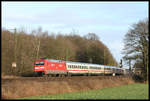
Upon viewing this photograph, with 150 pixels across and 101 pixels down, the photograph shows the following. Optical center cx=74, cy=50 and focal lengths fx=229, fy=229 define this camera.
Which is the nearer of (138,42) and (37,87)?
(37,87)

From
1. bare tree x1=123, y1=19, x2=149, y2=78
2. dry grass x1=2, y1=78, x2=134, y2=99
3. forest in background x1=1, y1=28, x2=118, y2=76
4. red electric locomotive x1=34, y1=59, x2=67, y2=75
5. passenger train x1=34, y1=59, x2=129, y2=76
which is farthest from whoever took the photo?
bare tree x1=123, y1=19, x2=149, y2=78

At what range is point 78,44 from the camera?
74.2 metres

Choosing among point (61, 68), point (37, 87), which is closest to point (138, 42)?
point (61, 68)

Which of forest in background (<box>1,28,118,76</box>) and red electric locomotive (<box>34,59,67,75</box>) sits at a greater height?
forest in background (<box>1,28,118,76</box>)

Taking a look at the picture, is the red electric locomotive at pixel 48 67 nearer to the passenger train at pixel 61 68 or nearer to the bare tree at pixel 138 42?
the passenger train at pixel 61 68

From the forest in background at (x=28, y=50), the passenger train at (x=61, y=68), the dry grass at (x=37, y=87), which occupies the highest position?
the forest in background at (x=28, y=50)

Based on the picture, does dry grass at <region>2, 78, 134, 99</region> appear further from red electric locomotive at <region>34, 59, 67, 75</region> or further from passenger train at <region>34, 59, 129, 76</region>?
passenger train at <region>34, 59, 129, 76</region>

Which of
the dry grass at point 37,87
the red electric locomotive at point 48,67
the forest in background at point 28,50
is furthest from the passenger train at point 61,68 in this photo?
the dry grass at point 37,87

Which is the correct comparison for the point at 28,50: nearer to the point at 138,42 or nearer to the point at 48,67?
the point at 48,67

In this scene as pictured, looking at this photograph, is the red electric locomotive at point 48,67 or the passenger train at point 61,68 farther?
the passenger train at point 61,68

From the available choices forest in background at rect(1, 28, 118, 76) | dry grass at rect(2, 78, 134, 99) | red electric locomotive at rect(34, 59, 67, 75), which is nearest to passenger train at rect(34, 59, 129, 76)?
red electric locomotive at rect(34, 59, 67, 75)

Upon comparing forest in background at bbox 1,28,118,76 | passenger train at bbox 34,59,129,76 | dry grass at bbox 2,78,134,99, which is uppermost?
forest in background at bbox 1,28,118,76

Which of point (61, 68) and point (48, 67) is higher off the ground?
point (48, 67)

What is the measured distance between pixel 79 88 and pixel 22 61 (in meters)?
15.8
